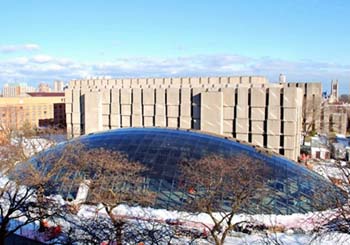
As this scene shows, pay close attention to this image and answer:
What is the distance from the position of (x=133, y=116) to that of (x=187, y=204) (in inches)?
1366

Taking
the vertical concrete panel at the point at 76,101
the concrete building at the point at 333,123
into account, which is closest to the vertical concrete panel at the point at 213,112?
the vertical concrete panel at the point at 76,101

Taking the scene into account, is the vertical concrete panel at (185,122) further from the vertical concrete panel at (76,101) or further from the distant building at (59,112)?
the distant building at (59,112)

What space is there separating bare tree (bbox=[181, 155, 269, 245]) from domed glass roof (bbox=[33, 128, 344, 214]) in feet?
3.12

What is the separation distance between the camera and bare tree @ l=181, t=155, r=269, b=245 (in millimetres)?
15641

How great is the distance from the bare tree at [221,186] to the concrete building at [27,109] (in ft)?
218

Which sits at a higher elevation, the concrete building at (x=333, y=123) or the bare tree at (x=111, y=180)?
the bare tree at (x=111, y=180)

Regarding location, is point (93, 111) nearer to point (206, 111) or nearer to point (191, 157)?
point (206, 111)

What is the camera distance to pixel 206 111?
148 feet

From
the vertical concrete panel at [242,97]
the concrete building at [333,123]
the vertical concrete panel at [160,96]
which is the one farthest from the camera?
the concrete building at [333,123]

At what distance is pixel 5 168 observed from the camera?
22.6 m

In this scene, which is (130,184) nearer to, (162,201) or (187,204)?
(162,201)

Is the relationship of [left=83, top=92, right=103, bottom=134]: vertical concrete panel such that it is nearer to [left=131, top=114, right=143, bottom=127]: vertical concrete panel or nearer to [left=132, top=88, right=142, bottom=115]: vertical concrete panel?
[left=131, top=114, right=143, bottom=127]: vertical concrete panel

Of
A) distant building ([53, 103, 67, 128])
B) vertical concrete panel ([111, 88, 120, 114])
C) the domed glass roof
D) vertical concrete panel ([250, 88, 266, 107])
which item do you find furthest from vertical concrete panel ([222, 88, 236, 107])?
distant building ([53, 103, 67, 128])

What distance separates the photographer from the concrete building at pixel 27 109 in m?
77.6
